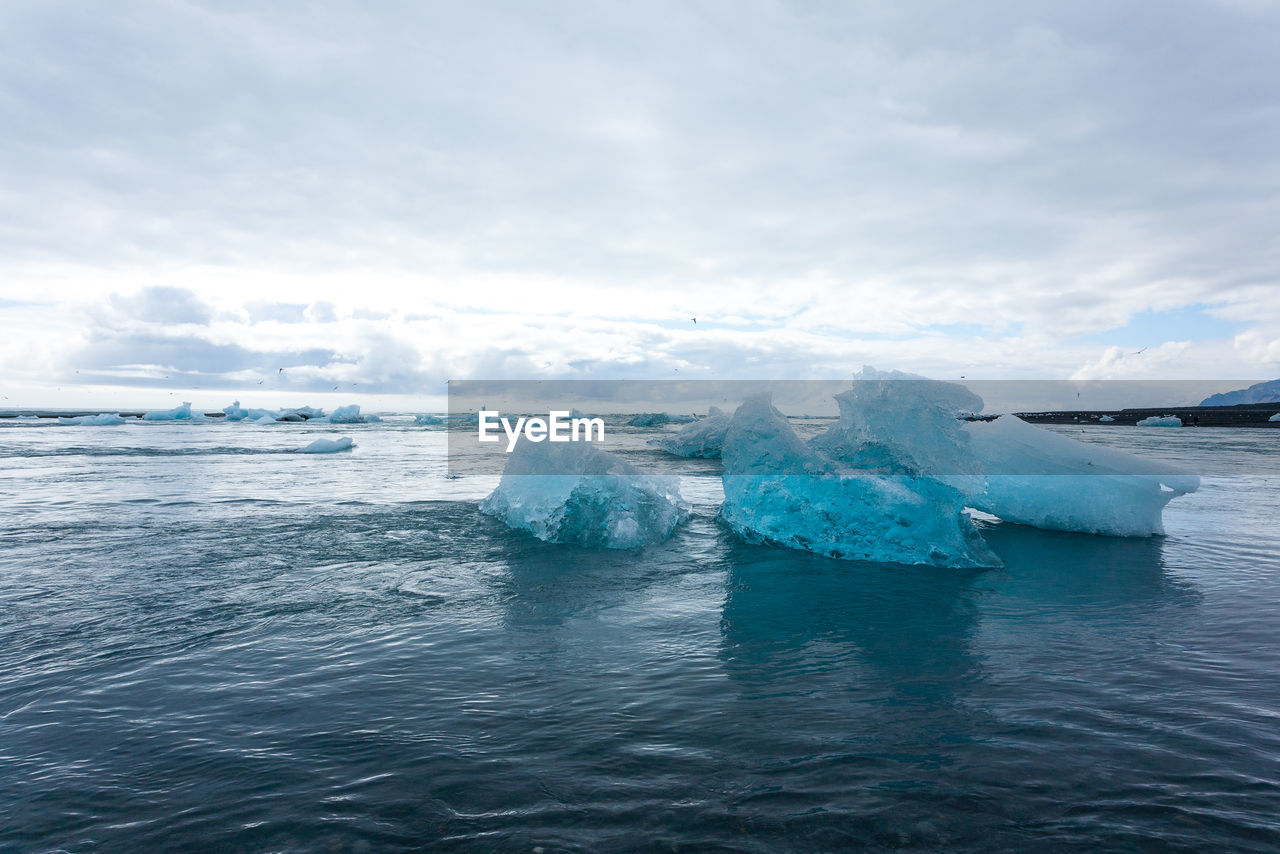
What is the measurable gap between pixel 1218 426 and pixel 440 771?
9327cm

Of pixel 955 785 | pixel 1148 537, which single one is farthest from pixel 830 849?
pixel 1148 537

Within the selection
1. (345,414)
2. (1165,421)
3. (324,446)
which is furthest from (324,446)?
(1165,421)

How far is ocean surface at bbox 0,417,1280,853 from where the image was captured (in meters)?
3.73

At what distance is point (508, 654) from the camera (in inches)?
253

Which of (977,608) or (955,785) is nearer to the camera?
(955,785)

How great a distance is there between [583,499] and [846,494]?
16.7 ft

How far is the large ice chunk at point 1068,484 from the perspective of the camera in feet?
42.2

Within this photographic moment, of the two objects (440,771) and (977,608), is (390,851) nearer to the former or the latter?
(440,771)

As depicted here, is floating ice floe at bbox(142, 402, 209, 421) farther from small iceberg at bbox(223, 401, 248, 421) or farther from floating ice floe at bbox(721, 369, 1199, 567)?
floating ice floe at bbox(721, 369, 1199, 567)

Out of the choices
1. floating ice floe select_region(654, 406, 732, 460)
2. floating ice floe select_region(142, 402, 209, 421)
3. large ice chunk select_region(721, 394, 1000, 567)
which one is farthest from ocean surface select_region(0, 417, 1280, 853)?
floating ice floe select_region(142, 402, 209, 421)

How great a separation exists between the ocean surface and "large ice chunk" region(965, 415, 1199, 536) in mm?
2109

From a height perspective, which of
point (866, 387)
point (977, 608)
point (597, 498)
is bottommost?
point (977, 608)

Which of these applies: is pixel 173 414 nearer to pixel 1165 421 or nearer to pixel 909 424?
pixel 909 424

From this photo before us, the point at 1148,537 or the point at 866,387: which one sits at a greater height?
the point at 866,387
